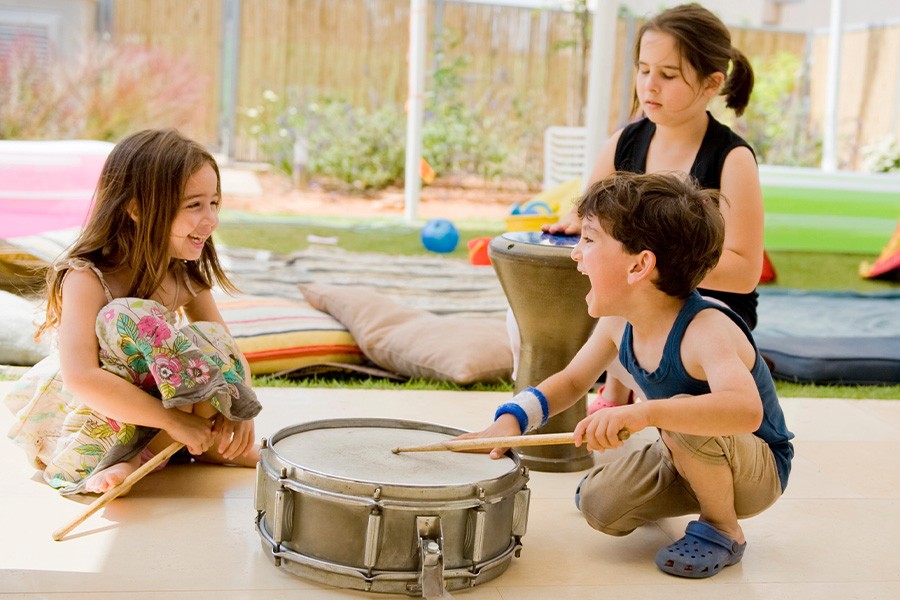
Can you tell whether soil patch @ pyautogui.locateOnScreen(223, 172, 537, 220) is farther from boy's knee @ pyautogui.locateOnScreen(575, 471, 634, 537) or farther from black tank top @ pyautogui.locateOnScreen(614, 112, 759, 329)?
boy's knee @ pyautogui.locateOnScreen(575, 471, 634, 537)

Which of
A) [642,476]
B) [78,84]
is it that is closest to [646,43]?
[642,476]

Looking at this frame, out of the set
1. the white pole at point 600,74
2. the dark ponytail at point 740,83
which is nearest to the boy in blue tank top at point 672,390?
the dark ponytail at point 740,83

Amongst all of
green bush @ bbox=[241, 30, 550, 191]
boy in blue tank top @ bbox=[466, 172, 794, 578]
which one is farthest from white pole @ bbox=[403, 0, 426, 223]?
boy in blue tank top @ bbox=[466, 172, 794, 578]

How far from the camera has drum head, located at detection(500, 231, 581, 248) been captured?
263 centimetres

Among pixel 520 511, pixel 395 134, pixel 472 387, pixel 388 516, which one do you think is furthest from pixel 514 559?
pixel 395 134

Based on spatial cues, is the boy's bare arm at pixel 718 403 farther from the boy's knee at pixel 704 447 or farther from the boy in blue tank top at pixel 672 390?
the boy's knee at pixel 704 447

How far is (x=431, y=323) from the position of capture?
12.3ft

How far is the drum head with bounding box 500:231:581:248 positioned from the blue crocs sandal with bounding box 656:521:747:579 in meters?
0.79

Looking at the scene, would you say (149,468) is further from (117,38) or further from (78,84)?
(117,38)

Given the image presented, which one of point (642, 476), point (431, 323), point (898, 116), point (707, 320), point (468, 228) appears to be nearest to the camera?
point (707, 320)

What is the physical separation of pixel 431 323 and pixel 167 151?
62.2 inches

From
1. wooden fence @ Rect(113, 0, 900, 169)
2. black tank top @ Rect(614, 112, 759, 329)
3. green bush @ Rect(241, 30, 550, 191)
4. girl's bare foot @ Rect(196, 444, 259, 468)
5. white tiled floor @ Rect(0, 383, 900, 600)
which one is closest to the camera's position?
white tiled floor @ Rect(0, 383, 900, 600)

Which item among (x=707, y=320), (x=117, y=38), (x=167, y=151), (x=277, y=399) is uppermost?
(x=117, y=38)

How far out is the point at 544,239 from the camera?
2.71 meters
